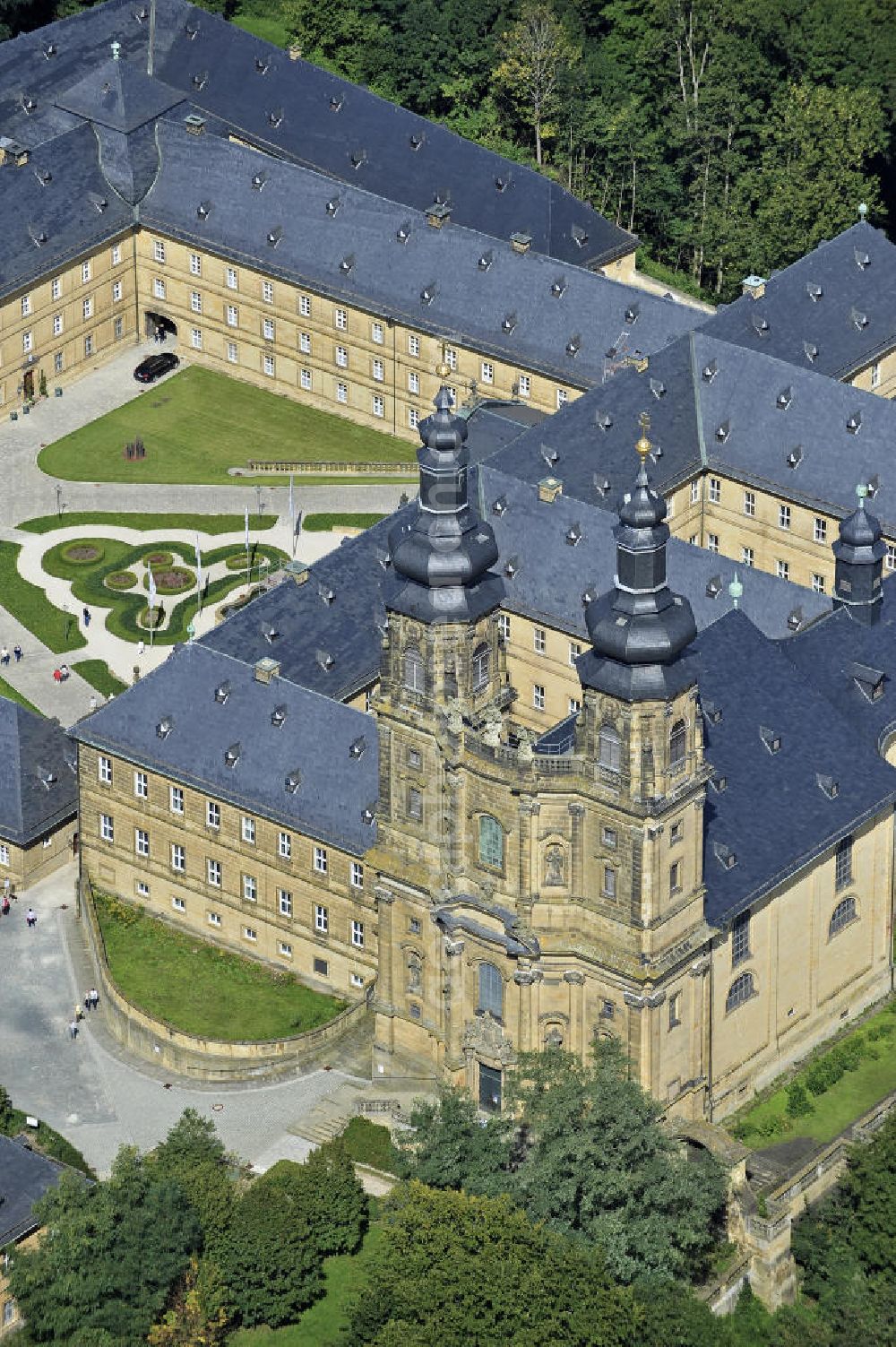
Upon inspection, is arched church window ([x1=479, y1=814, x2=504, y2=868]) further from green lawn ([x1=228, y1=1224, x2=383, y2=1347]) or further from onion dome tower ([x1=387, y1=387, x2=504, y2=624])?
green lawn ([x1=228, y1=1224, x2=383, y2=1347])

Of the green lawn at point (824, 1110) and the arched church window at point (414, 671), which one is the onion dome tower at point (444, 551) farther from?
the green lawn at point (824, 1110)

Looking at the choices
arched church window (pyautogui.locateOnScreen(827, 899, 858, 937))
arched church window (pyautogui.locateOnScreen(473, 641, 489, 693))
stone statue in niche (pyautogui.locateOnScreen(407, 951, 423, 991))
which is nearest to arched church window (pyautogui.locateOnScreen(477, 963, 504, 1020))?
stone statue in niche (pyautogui.locateOnScreen(407, 951, 423, 991))

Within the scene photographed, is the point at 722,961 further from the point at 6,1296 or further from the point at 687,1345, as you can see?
the point at 6,1296

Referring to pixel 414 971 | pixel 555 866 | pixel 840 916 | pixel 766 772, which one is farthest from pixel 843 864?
pixel 414 971

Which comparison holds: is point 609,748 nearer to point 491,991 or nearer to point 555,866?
point 555,866

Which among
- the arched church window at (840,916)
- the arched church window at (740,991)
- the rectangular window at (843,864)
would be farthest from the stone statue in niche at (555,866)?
the arched church window at (840,916)
